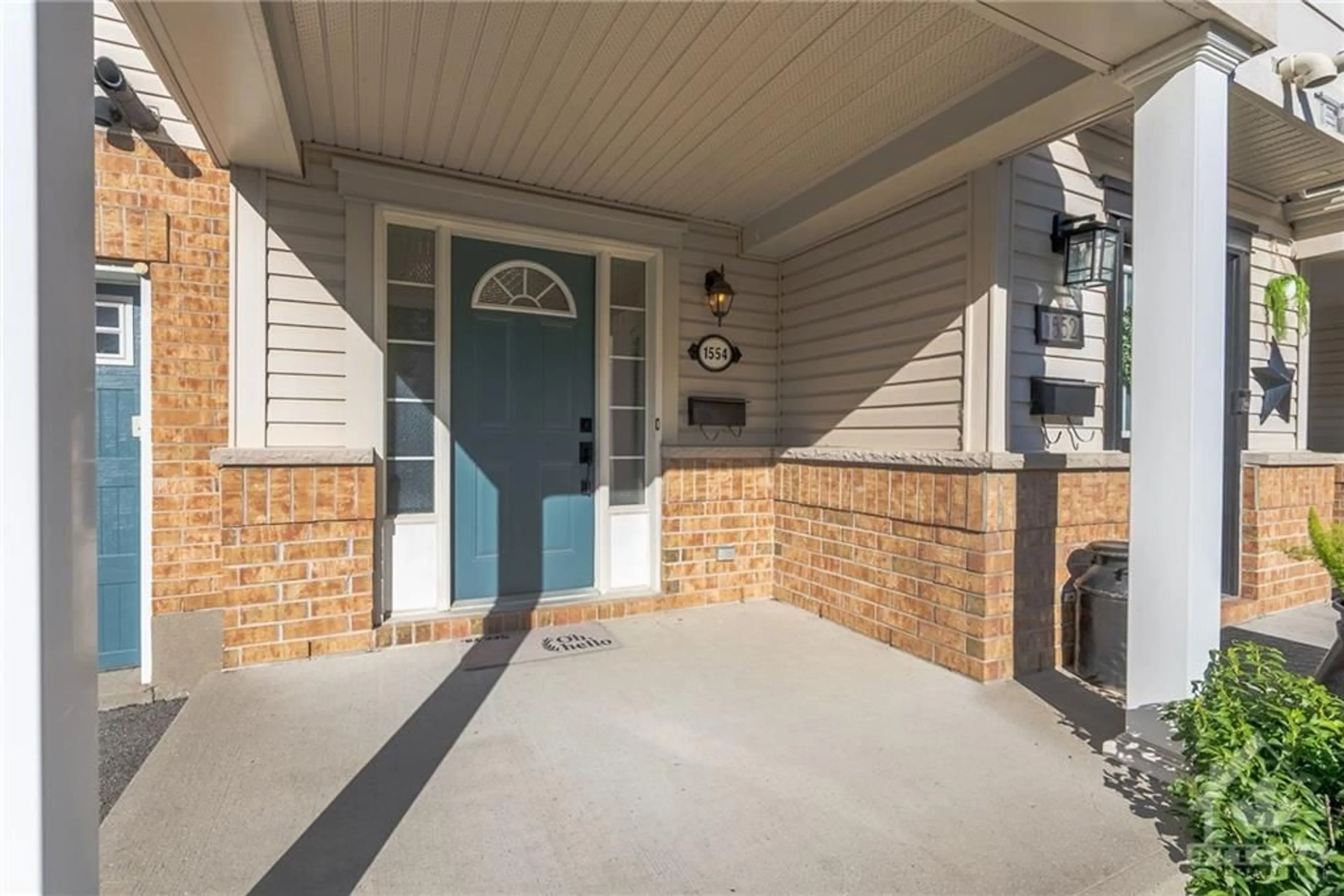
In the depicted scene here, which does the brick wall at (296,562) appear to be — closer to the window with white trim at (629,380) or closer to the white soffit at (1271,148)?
the window with white trim at (629,380)

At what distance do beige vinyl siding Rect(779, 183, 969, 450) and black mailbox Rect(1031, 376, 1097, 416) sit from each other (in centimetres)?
35

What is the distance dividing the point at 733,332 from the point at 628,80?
6.47 feet

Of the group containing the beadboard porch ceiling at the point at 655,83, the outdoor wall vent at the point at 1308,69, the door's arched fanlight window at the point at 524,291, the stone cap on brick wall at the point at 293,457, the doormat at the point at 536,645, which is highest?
the outdoor wall vent at the point at 1308,69

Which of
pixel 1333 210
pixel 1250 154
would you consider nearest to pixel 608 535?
pixel 1250 154

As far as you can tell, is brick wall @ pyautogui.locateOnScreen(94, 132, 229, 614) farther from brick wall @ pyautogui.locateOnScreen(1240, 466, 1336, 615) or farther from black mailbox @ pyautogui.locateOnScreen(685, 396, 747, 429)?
brick wall @ pyautogui.locateOnScreen(1240, 466, 1336, 615)

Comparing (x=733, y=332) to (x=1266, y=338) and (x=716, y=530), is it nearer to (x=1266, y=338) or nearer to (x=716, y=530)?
(x=716, y=530)

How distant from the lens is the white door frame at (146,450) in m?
2.90

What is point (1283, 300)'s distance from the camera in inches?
161

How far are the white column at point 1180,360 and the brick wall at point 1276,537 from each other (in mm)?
2672

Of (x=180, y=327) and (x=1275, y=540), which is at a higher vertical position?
(x=180, y=327)

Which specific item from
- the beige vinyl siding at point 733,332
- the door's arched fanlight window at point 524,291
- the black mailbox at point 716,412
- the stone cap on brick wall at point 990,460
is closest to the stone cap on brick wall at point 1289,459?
the stone cap on brick wall at point 990,460

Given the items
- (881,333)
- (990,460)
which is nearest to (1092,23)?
(990,460)

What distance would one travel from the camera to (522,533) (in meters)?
3.73

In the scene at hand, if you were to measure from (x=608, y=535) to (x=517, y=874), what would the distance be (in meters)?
2.35
